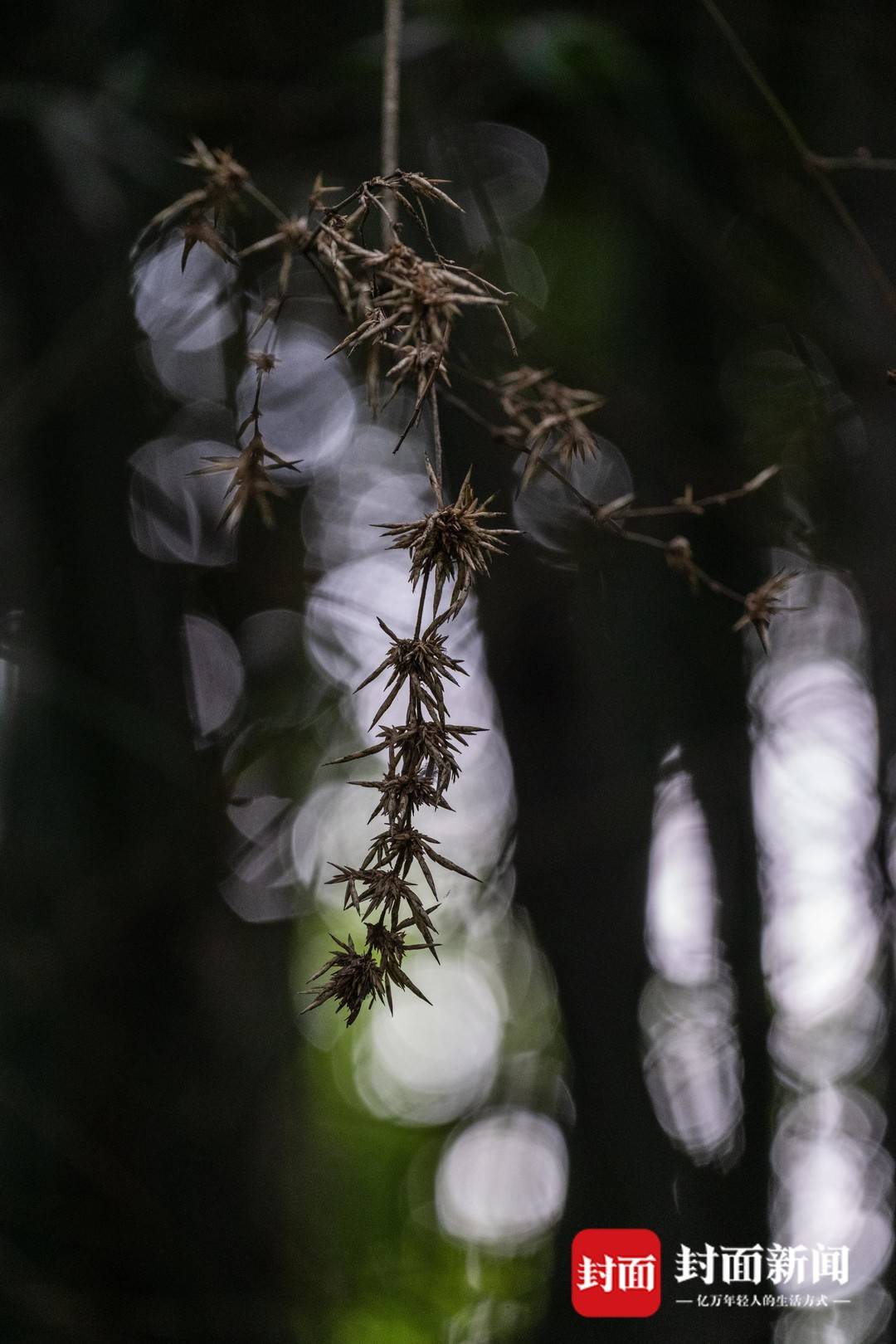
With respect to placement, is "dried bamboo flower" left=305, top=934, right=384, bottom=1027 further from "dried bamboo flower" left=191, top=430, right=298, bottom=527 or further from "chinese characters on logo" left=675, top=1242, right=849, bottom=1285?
"chinese characters on logo" left=675, top=1242, right=849, bottom=1285

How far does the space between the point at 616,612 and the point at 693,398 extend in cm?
28

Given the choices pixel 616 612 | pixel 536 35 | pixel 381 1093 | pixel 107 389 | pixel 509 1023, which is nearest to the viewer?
pixel 536 35

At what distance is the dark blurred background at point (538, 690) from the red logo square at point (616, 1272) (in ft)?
0.08

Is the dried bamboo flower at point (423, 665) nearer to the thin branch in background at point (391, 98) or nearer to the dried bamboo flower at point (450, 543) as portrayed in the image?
the dried bamboo flower at point (450, 543)

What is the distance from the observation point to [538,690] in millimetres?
1118

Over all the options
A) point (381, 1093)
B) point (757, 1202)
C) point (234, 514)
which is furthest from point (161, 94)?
point (381, 1093)

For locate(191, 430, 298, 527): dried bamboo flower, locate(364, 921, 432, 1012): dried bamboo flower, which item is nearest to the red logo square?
locate(364, 921, 432, 1012): dried bamboo flower

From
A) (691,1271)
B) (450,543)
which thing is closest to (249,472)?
(450,543)

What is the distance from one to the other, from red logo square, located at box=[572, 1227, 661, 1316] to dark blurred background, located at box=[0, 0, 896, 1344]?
0.08ft

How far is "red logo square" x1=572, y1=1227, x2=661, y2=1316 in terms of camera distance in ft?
2.95

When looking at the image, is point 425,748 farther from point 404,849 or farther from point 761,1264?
point 761,1264

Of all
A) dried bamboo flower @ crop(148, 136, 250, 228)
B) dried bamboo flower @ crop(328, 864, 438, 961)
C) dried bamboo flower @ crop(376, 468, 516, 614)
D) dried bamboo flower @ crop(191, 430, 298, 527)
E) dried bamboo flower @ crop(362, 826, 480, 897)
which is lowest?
dried bamboo flower @ crop(328, 864, 438, 961)

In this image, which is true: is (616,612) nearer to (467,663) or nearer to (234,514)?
(467,663)

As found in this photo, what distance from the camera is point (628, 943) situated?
1.03 metres
